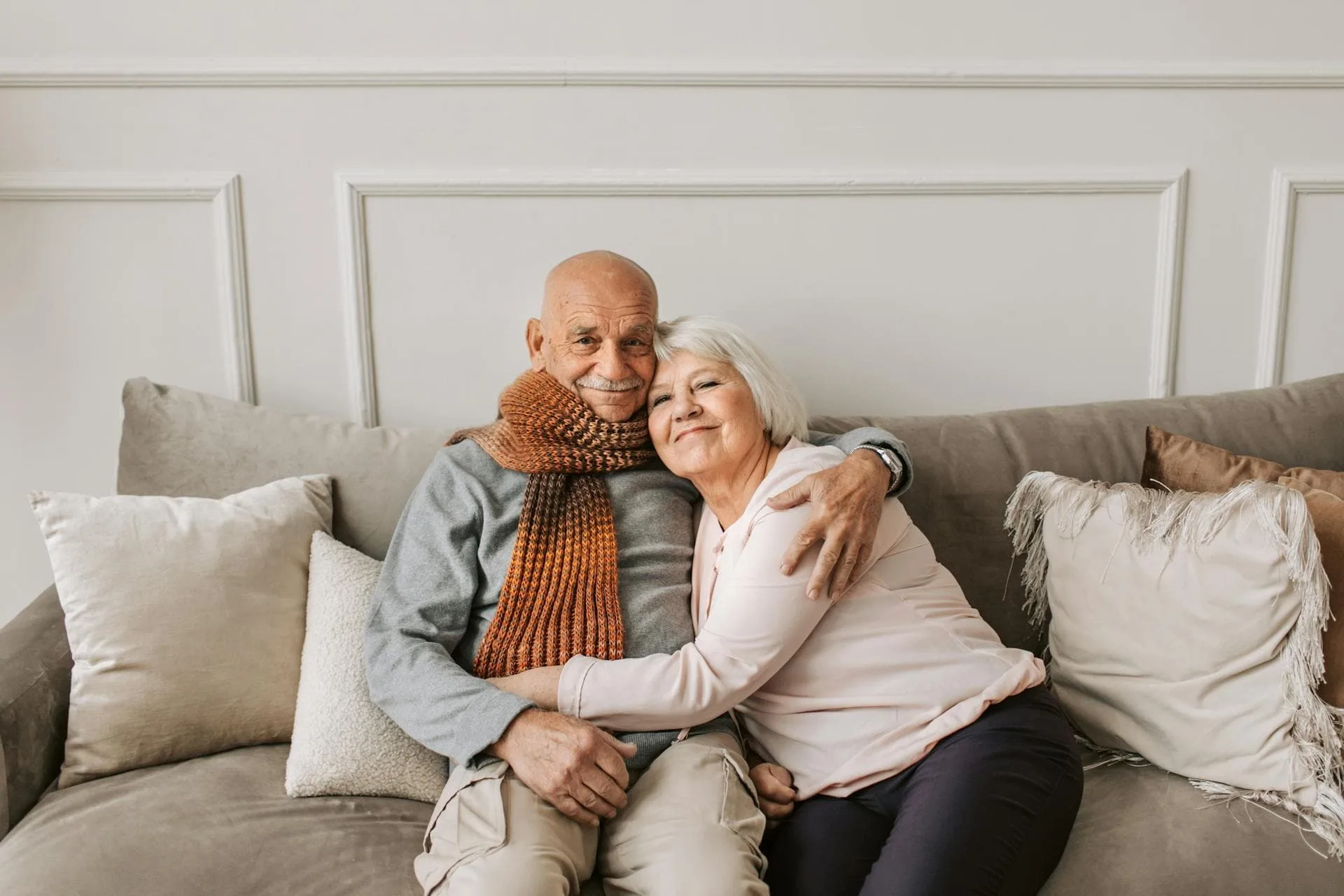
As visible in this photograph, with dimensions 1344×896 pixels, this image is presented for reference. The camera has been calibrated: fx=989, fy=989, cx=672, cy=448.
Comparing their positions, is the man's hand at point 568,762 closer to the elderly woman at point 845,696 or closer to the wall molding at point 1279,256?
the elderly woman at point 845,696

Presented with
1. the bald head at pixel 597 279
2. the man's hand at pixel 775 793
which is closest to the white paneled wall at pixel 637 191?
the bald head at pixel 597 279

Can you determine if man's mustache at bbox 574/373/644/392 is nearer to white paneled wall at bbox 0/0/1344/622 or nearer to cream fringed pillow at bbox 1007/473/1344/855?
white paneled wall at bbox 0/0/1344/622

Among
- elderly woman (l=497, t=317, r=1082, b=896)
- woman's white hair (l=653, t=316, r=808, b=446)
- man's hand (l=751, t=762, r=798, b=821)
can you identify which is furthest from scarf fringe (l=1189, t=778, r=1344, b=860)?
woman's white hair (l=653, t=316, r=808, b=446)

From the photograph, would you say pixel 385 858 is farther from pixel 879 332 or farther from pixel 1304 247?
pixel 1304 247

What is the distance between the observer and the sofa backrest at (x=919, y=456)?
1782 mm

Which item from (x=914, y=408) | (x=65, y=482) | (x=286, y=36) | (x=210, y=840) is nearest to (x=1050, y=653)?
(x=914, y=408)

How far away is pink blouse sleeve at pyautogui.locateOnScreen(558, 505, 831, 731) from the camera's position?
1.38 m

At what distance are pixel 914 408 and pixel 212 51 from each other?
1634mm

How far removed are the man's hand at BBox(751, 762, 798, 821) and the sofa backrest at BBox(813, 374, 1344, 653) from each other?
1.79 feet

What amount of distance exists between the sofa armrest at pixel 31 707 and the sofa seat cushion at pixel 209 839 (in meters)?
0.04

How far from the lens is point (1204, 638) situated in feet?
4.94

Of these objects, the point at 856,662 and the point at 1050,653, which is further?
the point at 1050,653

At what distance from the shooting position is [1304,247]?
224 cm

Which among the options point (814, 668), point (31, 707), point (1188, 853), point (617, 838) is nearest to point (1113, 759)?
point (1188, 853)
